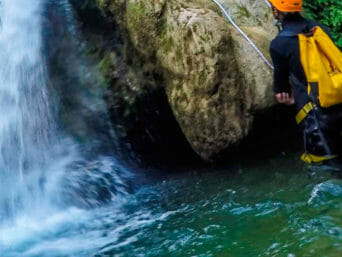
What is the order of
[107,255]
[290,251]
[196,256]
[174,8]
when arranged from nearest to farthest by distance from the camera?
1. [290,251]
2. [196,256]
3. [107,255]
4. [174,8]

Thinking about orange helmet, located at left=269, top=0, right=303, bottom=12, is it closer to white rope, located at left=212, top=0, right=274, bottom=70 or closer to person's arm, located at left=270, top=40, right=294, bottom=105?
person's arm, located at left=270, top=40, right=294, bottom=105

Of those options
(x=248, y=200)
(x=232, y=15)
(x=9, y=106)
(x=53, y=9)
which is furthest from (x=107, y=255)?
(x=53, y=9)

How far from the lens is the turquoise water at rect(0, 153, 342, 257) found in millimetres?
4422

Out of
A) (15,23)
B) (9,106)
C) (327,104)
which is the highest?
(15,23)

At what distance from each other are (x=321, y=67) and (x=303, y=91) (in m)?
0.35

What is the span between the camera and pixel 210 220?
517 cm

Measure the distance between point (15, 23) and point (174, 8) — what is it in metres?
2.56

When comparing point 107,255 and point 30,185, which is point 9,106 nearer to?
point 30,185

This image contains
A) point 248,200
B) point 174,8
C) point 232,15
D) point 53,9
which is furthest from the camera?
point 53,9

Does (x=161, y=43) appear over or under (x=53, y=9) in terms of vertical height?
under

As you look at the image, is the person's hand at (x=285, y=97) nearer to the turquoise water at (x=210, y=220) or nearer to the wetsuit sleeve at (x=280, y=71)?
the wetsuit sleeve at (x=280, y=71)

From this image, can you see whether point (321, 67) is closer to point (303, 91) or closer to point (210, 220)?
point (303, 91)

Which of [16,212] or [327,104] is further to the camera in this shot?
[16,212]

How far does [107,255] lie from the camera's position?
16.3 feet
